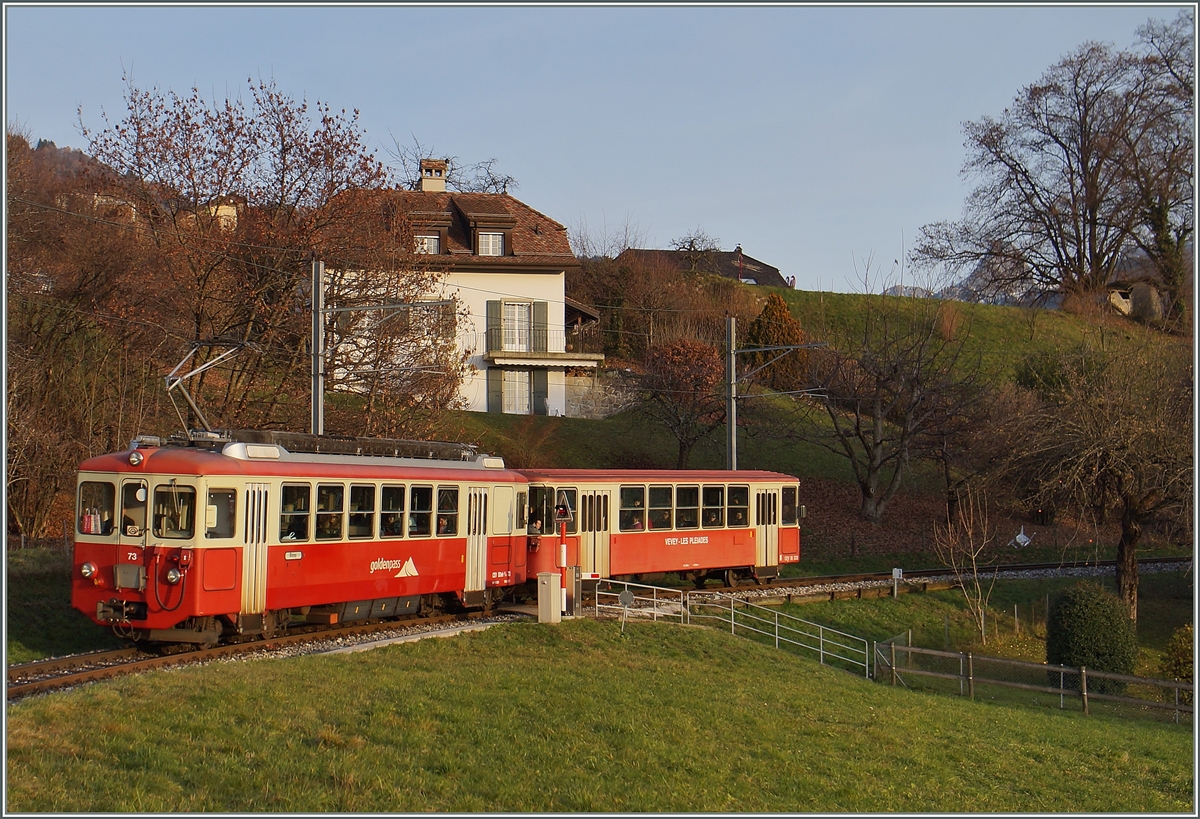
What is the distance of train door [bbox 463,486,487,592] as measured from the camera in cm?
1934

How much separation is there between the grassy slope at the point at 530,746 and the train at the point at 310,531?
78.6 inches

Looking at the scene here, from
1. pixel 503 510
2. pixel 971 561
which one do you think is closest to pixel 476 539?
pixel 503 510

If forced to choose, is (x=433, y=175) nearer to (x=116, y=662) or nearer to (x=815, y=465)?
(x=815, y=465)

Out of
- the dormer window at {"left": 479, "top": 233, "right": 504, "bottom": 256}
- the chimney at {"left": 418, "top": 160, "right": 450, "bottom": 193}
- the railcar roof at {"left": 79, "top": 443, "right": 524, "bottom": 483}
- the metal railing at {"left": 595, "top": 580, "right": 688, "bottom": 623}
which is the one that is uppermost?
the chimney at {"left": 418, "top": 160, "right": 450, "bottom": 193}

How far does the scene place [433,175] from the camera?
5553 centimetres

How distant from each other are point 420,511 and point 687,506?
8600 millimetres

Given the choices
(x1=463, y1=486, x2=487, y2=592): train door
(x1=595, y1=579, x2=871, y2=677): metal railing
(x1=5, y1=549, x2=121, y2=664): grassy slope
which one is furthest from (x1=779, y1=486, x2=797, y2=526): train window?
(x1=5, y1=549, x2=121, y2=664): grassy slope

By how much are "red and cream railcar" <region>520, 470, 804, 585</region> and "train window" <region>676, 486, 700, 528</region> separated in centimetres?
2

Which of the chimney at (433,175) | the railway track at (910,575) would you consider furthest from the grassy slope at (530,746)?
the chimney at (433,175)

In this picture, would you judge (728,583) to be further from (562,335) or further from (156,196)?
(562,335)

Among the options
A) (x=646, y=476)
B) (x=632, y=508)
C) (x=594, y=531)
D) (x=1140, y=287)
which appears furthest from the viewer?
(x=1140, y=287)

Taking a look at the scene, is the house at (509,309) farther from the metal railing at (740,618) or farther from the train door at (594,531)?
the train door at (594,531)

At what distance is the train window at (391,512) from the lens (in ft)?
56.2

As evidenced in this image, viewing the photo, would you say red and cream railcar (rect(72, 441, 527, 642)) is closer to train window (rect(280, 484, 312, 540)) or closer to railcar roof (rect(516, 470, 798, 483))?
train window (rect(280, 484, 312, 540))
